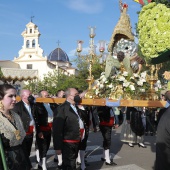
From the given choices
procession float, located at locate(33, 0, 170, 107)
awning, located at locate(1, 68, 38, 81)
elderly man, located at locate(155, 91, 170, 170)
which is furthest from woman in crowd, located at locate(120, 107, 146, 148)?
elderly man, located at locate(155, 91, 170, 170)

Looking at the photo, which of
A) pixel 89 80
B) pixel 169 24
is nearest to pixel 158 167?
pixel 169 24

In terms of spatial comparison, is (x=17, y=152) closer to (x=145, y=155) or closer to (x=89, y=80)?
(x=89, y=80)

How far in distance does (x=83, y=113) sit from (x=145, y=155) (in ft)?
10.4

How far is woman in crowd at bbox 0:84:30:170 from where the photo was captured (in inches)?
129

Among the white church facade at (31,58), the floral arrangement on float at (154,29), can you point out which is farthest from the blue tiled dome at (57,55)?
the floral arrangement on float at (154,29)

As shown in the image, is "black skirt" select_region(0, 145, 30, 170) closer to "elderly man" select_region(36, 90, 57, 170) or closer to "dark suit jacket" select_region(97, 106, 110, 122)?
"elderly man" select_region(36, 90, 57, 170)

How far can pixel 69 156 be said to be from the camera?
5102 mm

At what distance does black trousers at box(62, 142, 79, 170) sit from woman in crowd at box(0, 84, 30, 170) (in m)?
1.65

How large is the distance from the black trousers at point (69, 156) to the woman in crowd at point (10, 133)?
1652mm

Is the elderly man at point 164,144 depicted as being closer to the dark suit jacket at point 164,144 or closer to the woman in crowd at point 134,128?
the dark suit jacket at point 164,144

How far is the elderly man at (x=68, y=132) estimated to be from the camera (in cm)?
510

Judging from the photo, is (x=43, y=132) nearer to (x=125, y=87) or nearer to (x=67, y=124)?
(x=67, y=124)

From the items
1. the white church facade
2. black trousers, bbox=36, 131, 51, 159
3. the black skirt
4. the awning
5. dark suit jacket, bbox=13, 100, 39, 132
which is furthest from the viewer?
the white church facade

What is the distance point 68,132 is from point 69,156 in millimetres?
424
